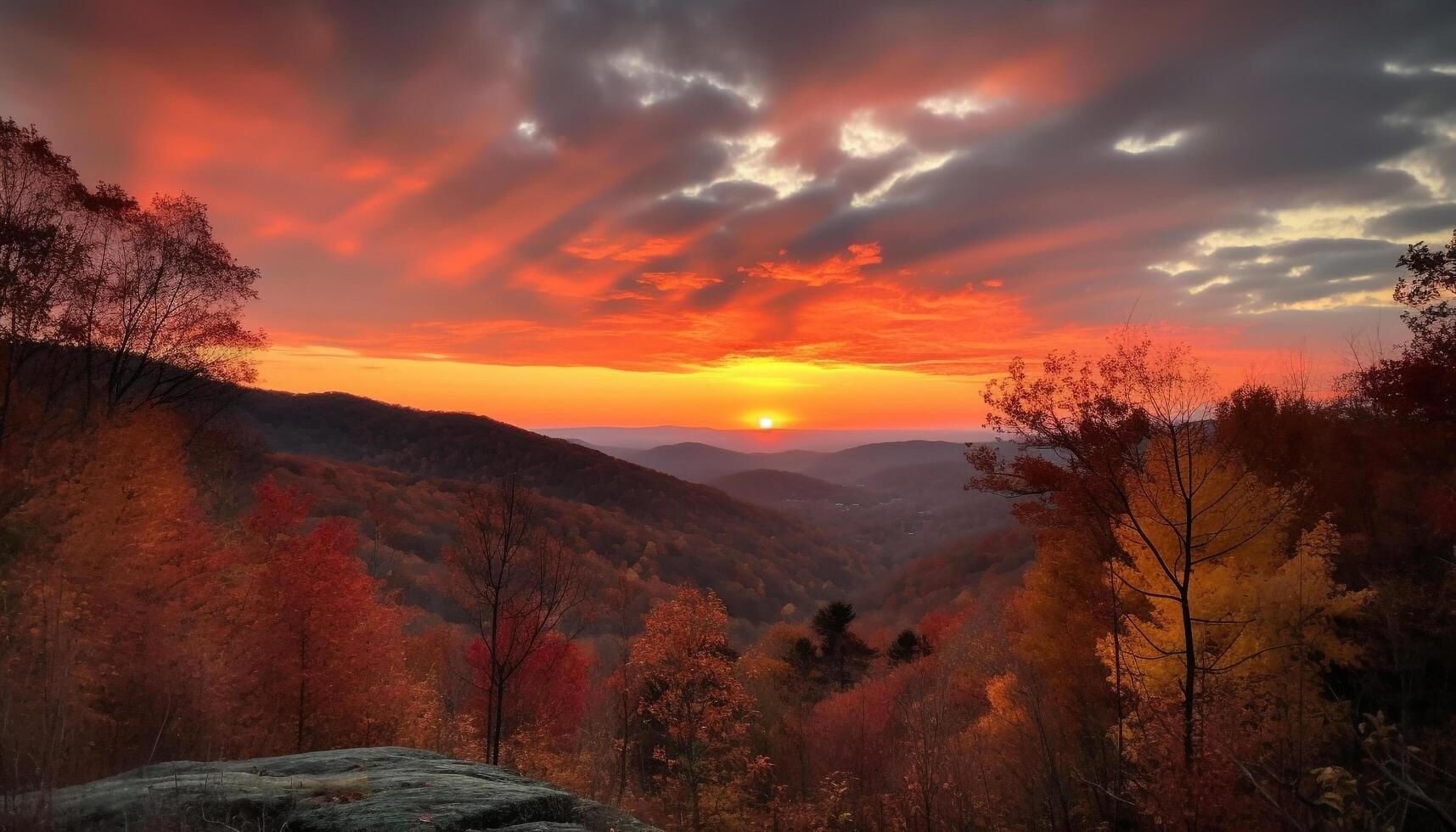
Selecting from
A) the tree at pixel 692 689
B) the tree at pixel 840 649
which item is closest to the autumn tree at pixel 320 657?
the tree at pixel 692 689

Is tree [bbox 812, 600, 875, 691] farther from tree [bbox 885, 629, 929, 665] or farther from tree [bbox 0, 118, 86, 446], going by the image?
tree [bbox 0, 118, 86, 446]

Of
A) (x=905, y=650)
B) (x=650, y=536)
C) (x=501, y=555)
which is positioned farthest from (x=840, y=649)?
(x=650, y=536)

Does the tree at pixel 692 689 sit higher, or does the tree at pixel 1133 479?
the tree at pixel 1133 479

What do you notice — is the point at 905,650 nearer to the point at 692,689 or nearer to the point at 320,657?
the point at 692,689

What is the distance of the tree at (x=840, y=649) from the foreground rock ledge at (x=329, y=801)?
50.3 meters

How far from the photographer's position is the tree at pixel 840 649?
5762cm

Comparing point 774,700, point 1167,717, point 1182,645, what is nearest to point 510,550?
point 1167,717

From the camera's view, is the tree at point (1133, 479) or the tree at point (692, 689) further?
the tree at point (692, 689)

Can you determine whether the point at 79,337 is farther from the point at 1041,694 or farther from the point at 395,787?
the point at 1041,694

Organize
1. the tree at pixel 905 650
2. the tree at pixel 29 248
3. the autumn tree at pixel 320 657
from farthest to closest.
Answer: the tree at pixel 905 650 → the autumn tree at pixel 320 657 → the tree at pixel 29 248

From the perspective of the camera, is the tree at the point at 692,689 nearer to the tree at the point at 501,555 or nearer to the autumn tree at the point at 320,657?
the tree at the point at 501,555

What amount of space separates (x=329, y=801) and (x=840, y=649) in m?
55.6

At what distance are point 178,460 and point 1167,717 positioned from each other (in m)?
31.6

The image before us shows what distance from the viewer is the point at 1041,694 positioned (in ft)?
88.8
